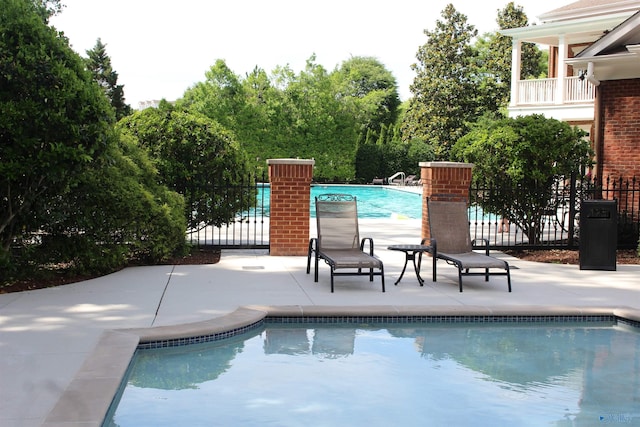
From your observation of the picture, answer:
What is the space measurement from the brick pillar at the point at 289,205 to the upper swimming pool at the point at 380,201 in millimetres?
9290

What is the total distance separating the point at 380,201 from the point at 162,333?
2685 centimetres

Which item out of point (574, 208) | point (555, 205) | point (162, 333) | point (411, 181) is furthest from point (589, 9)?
point (162, 333)

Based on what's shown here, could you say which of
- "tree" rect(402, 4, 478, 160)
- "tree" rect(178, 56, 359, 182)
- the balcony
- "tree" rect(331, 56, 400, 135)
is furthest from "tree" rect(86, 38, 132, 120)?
the balcony

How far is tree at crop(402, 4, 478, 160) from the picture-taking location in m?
37.7

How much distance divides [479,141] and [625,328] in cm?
564

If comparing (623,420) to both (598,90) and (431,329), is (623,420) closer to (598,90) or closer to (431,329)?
(431,329)

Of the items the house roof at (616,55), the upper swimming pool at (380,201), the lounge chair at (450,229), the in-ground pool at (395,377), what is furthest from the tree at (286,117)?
the in-ground pool at (395,377)

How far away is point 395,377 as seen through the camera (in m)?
5.68

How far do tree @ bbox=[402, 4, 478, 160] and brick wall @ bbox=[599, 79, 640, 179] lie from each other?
2375 centimetres

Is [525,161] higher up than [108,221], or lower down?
higher up

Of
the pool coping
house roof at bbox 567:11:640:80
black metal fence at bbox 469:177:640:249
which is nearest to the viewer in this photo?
the pool coping

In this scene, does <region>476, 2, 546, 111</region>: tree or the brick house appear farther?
<region>476, 2, 546, 111</region>: tree

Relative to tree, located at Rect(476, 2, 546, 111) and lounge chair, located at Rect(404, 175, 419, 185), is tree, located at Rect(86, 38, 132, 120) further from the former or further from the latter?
tree, located at Rect(476, 2, 546, 111)

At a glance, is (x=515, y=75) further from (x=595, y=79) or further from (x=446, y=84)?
(x=595, y=79)
